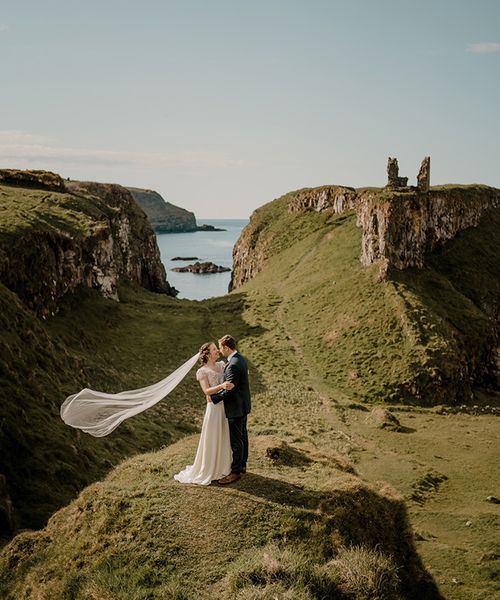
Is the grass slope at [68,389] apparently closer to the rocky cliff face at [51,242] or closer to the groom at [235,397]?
the rocky cliff face at [51,242]

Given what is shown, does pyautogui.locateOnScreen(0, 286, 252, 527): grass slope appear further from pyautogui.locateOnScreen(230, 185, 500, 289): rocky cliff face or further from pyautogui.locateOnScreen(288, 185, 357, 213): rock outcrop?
pyautogui.locateOnScreen(288, 185, 357, 213): rock outcrop

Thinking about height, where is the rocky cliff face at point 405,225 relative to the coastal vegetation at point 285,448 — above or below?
above

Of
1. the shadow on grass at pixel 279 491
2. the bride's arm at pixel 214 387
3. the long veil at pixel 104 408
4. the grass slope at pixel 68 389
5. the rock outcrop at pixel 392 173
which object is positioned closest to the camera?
the bride's arm at pixel 214 387

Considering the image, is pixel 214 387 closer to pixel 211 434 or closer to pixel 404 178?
pixel 211 434

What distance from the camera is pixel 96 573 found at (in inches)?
543

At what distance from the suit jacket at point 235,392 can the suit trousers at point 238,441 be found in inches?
10.3

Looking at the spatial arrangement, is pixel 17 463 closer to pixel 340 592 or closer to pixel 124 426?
pixel 124 426

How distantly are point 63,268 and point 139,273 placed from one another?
47.6m

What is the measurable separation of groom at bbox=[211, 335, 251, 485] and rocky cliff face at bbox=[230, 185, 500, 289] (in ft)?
167

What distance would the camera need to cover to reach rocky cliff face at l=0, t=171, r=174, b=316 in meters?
48.3

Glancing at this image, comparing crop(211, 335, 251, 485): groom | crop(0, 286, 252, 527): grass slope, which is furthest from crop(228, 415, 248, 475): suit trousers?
crop(0, 286, 252, 527): grass slope

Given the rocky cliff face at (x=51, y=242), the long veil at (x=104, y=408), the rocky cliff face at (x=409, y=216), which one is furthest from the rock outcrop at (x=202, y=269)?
the long veil at (x=104, y=408)

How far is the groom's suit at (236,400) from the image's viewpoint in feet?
51.4

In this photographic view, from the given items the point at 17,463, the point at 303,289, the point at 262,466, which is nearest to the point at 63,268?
the point at 303,289
